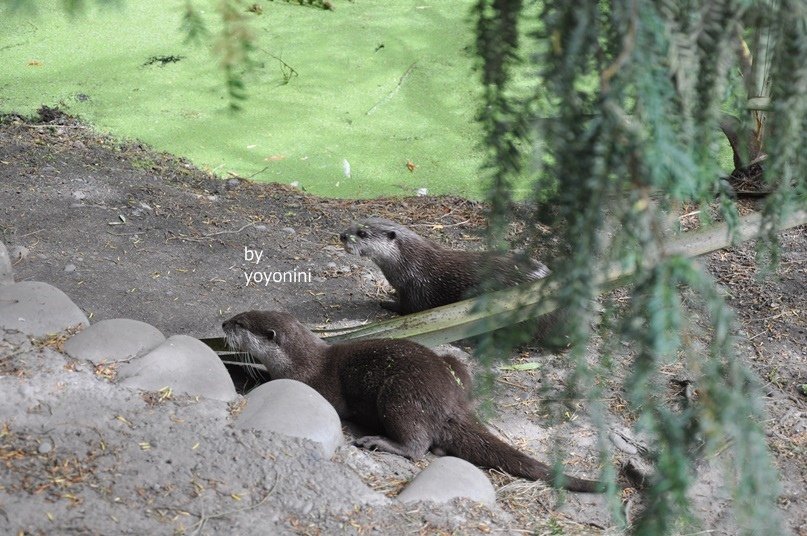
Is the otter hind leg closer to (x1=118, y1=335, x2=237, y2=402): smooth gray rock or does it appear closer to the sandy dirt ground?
the sandy dirt ground

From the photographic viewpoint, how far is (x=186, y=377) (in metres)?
3.10

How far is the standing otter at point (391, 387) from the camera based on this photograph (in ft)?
11.0

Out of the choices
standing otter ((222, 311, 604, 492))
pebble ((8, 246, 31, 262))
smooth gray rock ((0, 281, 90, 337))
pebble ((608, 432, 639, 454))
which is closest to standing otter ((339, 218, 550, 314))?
standing otter ((222, 311, 604, 492))

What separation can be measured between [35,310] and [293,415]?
1063mm

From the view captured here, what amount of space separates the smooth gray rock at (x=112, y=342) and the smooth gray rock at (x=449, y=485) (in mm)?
1085

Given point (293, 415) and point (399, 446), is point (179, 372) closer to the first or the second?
point (293, 415)

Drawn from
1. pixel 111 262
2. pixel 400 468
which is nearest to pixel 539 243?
pixel 400 468

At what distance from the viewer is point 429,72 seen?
7.55m

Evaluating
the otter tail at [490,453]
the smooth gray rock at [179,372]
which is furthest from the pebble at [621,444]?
the smooth gray rock at [179,372]

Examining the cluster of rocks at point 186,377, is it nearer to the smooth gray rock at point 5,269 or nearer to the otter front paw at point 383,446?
the otter front paw at point 383,446

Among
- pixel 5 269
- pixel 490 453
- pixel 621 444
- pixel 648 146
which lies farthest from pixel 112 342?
pixel 648 146

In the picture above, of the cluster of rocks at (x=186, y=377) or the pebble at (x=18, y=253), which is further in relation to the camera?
the pebble at (x=18, y=253)

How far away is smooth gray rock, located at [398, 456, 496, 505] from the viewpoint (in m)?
2.87

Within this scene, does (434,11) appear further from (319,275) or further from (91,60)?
(319,275)
